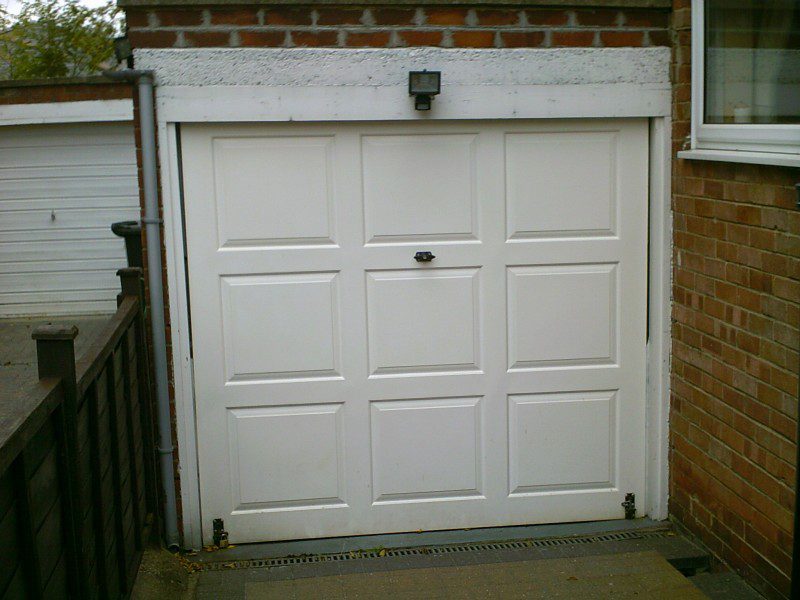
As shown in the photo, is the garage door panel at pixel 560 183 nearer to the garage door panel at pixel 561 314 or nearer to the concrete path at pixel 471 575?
the garage door panel at pixel 561 314

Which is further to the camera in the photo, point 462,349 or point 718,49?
point 462,349

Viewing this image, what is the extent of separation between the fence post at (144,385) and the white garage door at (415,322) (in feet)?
0.81

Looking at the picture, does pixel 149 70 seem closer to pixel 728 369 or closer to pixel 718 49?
pixel 718 49

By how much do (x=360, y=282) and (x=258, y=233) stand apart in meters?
→ 0.54

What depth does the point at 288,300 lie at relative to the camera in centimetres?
503

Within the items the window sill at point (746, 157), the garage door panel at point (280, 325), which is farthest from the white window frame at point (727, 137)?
the garage door panel at point (280, 325)

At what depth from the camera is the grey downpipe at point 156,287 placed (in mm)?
4723

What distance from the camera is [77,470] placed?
10.1 feet

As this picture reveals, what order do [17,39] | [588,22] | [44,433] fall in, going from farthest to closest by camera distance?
[17,39] → [588,22] → [44,433]

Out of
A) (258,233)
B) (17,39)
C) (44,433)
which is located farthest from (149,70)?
(17,39)

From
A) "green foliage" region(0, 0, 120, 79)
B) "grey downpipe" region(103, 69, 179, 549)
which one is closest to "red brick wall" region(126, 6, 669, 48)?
"grey downpipe" region(103, 69, 179, 549)

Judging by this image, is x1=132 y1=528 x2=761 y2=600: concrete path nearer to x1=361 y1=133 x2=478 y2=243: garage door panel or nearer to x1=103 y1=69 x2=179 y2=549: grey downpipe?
x1=103 y1=69 x2=179 y2=549: grey downpipe

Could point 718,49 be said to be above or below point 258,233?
above

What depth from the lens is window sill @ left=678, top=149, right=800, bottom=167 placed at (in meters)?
3.91
